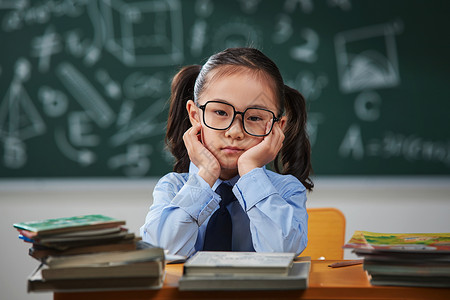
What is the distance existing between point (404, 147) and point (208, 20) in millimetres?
1370

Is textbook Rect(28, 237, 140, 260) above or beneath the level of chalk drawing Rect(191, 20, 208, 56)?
beneath

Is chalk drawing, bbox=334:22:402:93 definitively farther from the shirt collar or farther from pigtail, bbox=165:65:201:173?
the shirt collar

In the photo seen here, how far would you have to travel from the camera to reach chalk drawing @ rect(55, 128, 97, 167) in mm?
3322

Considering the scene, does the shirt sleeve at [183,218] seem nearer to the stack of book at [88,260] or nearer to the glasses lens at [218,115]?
the glasses lens at [218,115]

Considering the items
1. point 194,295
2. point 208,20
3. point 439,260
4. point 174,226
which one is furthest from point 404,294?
point 208,20

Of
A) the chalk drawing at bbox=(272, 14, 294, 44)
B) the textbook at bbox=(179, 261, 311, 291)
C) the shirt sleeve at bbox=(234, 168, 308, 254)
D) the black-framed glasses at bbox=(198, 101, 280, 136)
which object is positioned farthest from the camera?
the chalk drawing at bbox=(272, 14, 294, 44)

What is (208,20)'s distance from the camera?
10.8 ft

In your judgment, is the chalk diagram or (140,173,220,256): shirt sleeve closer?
(140,173,220,256): shirt sleeve

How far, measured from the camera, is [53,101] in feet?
11.0

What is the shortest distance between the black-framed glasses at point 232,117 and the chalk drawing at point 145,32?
5.68 ft

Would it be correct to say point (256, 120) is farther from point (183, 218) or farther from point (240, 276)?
point (240, 276)

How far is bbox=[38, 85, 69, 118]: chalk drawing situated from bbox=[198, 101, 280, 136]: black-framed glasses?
1920 millimetres

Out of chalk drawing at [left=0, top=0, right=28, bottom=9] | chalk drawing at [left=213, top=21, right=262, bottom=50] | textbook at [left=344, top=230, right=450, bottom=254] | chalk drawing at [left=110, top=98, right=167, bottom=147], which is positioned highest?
chalk drawing at [left=0, top=0, right=28, bottom=9]

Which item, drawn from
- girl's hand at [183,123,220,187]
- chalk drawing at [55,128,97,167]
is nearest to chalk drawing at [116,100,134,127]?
chalk drawing at [55,128,97,167]
